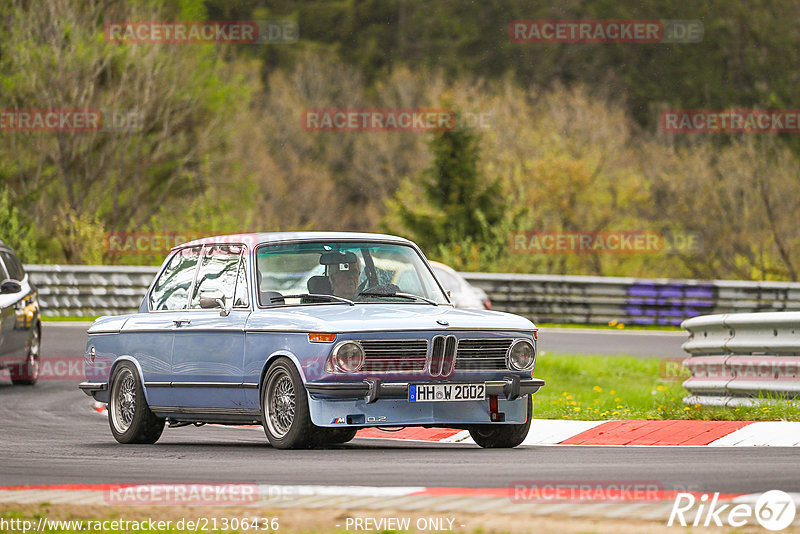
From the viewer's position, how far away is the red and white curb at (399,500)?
21.4 ft

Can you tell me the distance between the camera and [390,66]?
76.9 metres

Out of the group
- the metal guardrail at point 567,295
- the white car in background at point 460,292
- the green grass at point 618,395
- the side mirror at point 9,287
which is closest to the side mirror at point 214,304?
the green grass at point 618,395

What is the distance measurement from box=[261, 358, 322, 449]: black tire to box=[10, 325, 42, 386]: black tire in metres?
7.96

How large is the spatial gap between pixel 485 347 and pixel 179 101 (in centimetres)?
2986

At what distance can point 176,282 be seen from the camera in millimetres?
12297

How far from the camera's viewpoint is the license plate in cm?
1023

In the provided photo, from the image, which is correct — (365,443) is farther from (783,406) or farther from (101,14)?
(101,14)

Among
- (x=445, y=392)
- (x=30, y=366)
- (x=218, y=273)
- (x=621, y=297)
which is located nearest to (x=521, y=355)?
(x=445, y=392)

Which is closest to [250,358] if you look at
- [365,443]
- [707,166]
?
[365,443]

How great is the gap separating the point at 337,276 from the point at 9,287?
684cm
